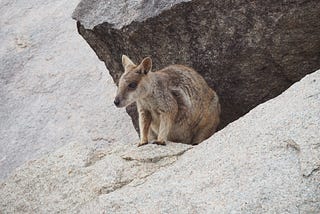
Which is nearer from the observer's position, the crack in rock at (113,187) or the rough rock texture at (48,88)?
the crack in rock at (113,187)

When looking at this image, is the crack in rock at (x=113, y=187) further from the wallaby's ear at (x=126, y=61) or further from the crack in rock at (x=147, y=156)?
the wallaby's ear at (x=126, y=61)

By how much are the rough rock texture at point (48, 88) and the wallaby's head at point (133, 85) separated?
12.0ft

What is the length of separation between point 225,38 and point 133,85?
1.44m

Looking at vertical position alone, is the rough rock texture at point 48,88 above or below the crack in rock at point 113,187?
below

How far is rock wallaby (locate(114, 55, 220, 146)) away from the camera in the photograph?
7879mm

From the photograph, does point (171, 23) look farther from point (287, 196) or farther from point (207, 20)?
point (287, 196)

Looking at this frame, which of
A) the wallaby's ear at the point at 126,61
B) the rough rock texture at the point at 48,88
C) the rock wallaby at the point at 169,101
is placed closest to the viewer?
the rock wallaby at the point at 169,101

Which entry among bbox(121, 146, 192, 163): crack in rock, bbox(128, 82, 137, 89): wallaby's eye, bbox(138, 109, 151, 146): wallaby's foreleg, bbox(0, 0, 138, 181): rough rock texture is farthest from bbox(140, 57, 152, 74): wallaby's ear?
bbox(0, 0, 138, 181): rough rock texture

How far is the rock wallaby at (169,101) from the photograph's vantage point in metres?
7.88

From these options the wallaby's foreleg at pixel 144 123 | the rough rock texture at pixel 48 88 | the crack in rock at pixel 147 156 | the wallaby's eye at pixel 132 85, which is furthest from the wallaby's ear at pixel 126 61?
the rough rock texture at pixel 48 88

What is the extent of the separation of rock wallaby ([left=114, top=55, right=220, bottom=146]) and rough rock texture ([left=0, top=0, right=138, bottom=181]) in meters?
3.12

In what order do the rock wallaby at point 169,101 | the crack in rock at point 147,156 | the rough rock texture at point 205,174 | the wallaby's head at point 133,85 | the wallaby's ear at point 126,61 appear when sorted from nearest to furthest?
the rough rock texture at point 205,174 < the crack in rock at point 147,156 < the wallaby's head at point 133,85 < the rock wallaby at point 169,101 < the wallaby's ear at point 126,61

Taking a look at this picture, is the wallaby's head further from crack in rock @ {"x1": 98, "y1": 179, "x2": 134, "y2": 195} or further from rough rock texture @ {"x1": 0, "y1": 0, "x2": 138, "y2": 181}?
rough rock texture @ {"x1": 0, "y1": 0, "x2": 138, "y2": 181}

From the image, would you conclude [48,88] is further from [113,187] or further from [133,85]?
[113,187]
